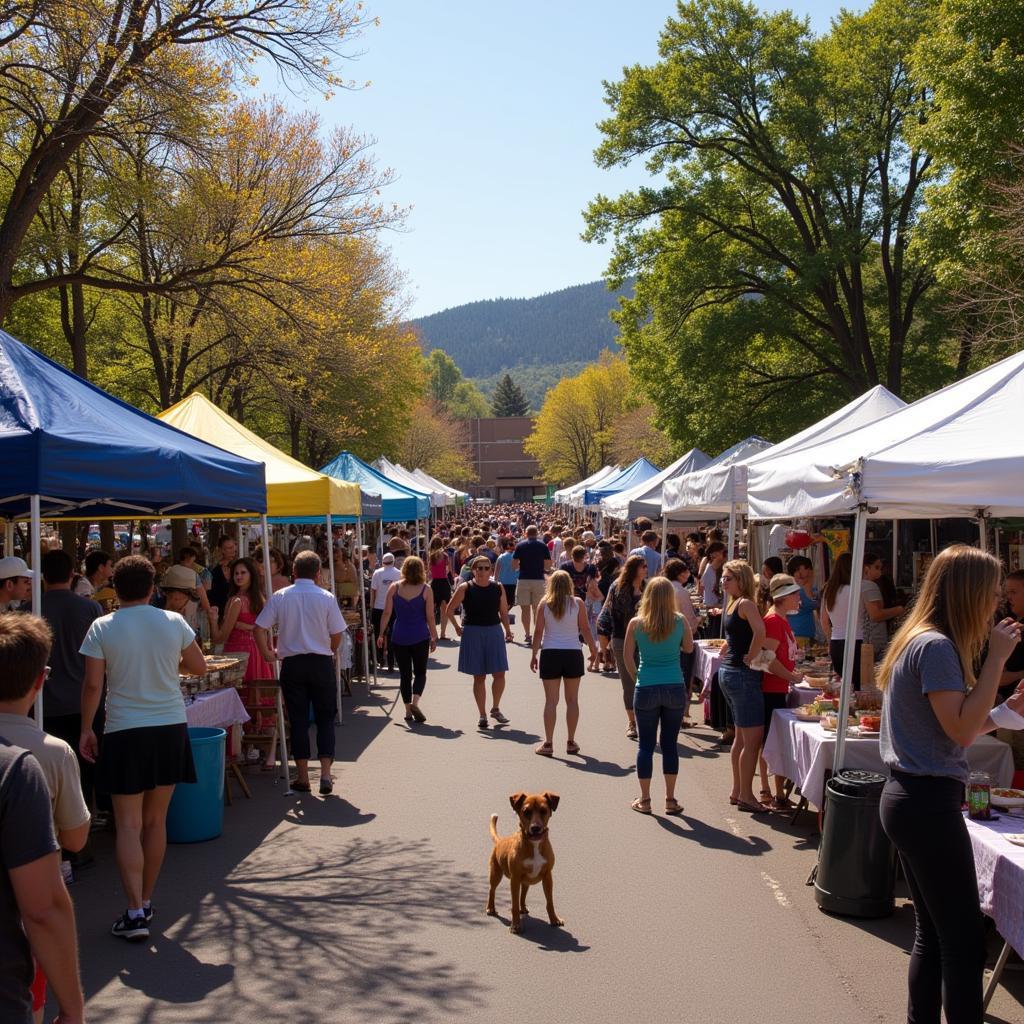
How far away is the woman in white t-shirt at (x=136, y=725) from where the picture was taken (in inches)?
224

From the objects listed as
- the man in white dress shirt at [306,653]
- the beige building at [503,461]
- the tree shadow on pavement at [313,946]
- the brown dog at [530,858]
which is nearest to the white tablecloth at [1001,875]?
the brown dog at [530,858]

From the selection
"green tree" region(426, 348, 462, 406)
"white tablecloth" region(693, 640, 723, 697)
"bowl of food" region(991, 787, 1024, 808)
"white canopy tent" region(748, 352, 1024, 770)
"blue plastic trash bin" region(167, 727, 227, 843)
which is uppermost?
"green tree" region(426, 348, 462, 406)

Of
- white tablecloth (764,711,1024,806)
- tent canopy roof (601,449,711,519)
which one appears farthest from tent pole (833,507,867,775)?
tent canopy roof (601,449,711,519)

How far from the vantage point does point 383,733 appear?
1187 cm

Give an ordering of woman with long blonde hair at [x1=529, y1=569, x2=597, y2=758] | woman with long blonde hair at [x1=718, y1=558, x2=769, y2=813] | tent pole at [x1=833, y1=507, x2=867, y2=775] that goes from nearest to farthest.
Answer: tent pole at [x1=833, y1=507, x2=867, y2=775] → woman with long blonde hair at [x1=718, y1=558, x2=769, y2=813] → woman with long blonde hair at [x1=529, y1=569, x2=597, y2=758]

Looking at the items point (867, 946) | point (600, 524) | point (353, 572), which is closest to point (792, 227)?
point (600, 524)

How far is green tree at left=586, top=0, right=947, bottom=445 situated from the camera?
26672mm

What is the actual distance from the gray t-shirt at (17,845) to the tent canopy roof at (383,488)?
56.5ft

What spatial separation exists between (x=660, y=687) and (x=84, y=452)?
4.40m

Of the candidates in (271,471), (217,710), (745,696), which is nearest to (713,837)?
(745,696)

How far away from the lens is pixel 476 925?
590cm

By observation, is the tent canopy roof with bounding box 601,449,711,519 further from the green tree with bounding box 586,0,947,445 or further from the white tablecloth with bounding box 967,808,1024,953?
the white tablecloth with bounding box 967,808,1024,953

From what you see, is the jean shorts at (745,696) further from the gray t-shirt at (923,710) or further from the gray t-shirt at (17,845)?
the gray t-shirt at (17,845)

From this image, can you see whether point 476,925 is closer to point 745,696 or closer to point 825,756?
point 825,756
